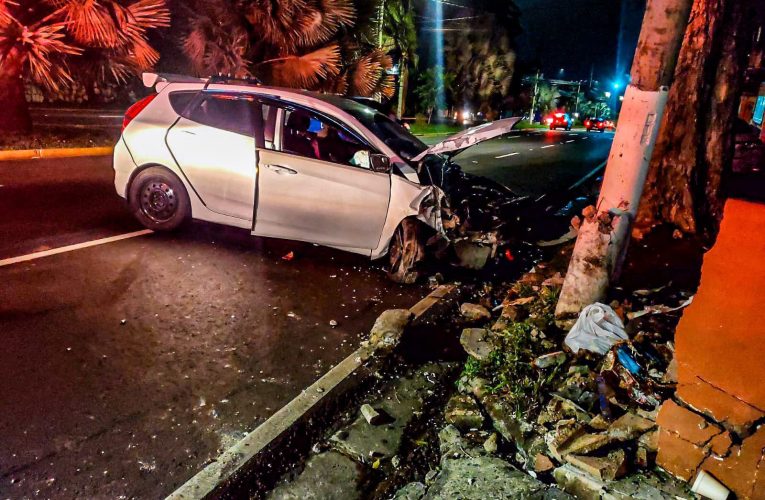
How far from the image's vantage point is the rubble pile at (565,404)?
8.93 feet

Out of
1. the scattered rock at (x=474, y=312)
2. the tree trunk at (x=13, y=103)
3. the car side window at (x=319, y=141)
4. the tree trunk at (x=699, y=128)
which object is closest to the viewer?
the scattered rock at (x=474, y=312)

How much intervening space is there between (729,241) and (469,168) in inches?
467

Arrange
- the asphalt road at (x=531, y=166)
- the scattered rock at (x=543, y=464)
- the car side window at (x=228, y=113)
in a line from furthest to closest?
1. the asphalt road at (x=531, y=166)
2. the car side window at (x=228, y=113)
3. the scattered rock at (x=543, y=464)

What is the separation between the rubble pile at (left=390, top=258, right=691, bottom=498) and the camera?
8.93 ft

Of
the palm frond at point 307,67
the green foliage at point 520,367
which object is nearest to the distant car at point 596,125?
the palm frond at point 307,67

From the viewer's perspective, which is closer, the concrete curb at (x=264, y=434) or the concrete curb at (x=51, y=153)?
the concrete curb at (x=264, y=434)

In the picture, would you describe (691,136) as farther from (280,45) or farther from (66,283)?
(280,45)

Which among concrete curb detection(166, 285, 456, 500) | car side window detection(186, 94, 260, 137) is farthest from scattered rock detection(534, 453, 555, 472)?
car side window detection(186, 94, 260, 137)

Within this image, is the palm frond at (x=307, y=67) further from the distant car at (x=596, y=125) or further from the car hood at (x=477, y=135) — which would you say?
the distant car at (x=596, y=125)

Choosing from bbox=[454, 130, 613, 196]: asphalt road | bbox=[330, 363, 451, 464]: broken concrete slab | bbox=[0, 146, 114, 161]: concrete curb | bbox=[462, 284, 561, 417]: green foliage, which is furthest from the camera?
bbox=[454, 130, 613, 196]: asphalt road

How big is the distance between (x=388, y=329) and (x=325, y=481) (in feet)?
5.22

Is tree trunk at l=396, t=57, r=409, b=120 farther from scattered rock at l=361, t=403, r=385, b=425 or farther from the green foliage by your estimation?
scattered rock at l=361, t=403, r=385, b=425

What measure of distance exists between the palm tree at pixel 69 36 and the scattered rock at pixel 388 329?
947 centimetres

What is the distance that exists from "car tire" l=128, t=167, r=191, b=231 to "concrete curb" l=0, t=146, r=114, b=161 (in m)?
6.28
